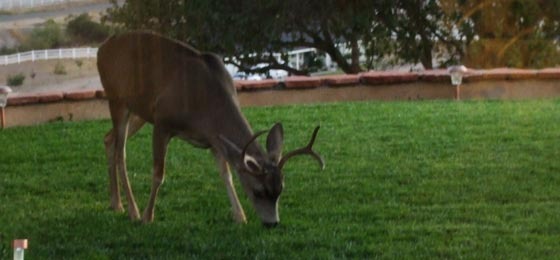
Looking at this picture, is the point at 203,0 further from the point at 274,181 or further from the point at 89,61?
the point at 274,181

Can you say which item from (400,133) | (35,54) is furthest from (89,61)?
(400,133)

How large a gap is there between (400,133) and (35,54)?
3611mm

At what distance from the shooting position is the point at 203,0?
1862 cm

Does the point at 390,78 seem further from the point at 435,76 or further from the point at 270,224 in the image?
the point at 270,224

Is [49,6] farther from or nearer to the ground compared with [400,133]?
farther from the ground

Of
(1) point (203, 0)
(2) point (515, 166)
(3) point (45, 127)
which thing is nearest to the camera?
(2) point (515, 166)

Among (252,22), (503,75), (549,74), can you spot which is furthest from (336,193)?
(252,22)

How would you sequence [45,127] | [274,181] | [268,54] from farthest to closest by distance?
[268,54] → [45,127] → [274,181]

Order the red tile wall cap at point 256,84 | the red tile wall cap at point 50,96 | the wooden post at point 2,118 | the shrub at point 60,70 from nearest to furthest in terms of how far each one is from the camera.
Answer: the shrub at point 60,70
the wooden post at point 2,118
the red tile wall cap at point 50,96
the red tile wall cap at point 256,84

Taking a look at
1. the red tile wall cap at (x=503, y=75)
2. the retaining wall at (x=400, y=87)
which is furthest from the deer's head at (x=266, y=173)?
the red tile wall cap at (x=503, y=75)

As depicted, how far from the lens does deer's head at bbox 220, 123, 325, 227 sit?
7.72m

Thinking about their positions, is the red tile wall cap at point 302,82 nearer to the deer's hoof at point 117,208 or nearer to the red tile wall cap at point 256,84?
the red tile wall cap at point 256,84

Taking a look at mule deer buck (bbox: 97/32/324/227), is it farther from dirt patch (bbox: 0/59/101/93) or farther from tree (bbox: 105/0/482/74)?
tree (bbox: 105/0/482/74)

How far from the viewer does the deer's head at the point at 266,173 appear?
7.72 metres
